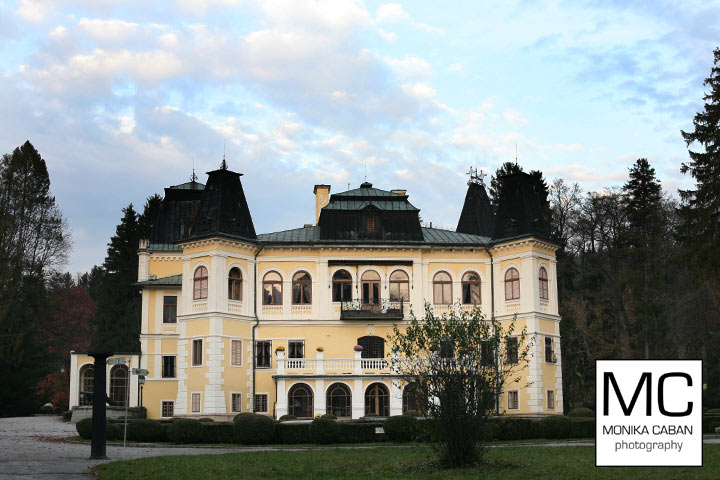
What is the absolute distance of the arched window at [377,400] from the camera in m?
44.7

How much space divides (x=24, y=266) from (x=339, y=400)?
1084 inches

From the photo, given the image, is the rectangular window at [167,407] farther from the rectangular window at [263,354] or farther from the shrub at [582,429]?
the shrub at [582,429]

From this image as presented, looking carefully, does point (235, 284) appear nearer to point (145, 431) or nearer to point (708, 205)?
point (145, 431)

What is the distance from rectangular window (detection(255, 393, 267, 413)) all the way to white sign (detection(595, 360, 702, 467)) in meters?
36.3

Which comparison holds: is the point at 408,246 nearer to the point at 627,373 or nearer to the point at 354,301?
the point at 354,301

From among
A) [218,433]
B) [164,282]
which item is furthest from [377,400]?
[164,282]

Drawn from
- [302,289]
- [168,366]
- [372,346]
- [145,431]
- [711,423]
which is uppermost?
[302,289]

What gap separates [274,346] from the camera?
156 feet

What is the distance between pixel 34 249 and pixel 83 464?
42709mm

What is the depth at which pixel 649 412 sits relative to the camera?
11.0 metres

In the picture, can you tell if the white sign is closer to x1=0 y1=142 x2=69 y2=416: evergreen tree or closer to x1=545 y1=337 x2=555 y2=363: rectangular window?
x1=545 y1=337 x2=555 y2=363: rectangular window

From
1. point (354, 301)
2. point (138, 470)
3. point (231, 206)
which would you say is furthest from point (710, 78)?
point (138, 470)

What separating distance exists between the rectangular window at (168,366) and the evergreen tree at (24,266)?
1000 centimetres

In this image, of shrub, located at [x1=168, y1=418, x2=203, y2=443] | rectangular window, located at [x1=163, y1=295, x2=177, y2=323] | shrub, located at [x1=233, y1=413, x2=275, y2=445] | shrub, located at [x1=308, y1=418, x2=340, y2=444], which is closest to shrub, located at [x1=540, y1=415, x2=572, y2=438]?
shrub, located at [x1=308, y1=418, x2=340, y2=444]
